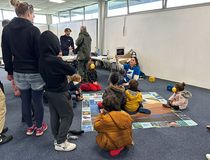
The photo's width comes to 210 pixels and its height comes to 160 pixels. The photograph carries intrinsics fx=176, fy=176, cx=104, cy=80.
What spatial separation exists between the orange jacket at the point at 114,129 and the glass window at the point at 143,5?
434 cm

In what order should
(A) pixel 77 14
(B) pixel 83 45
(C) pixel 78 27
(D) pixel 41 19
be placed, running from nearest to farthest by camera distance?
(B) pixel 83 45, (C) pixel 78 27, (A) pixel 77 14, (D) pixel 41 19

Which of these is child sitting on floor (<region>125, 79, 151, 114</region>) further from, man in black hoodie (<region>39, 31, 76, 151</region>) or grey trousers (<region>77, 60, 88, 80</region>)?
grey trousers (<region>77, 60, 88, 80</region>)

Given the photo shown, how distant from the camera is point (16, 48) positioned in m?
1.87

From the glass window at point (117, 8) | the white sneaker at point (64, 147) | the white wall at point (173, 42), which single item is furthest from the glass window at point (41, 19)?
the white sneaker at point (64, 147)

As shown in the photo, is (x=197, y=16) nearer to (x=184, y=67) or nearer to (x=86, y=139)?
(x=184, y=67)

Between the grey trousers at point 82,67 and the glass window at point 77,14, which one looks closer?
the grey trousers at point 82,67

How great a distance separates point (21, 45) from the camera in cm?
185

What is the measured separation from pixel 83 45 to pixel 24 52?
264 cm

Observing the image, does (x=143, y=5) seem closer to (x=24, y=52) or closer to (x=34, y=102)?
(x=24, y=52)

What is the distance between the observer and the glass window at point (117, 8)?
6.23 m

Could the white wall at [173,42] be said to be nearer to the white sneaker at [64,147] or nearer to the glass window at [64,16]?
the white sneaker at [64,147]

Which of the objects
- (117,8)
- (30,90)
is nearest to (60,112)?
(30,90)

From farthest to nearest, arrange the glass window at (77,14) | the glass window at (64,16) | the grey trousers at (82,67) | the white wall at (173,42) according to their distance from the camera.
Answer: the glass window at (64,16) → the glass window at (77,14) → the grey trousers at (82,67) → the white wall at (173,42)

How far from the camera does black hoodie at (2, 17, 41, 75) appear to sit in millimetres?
1824
